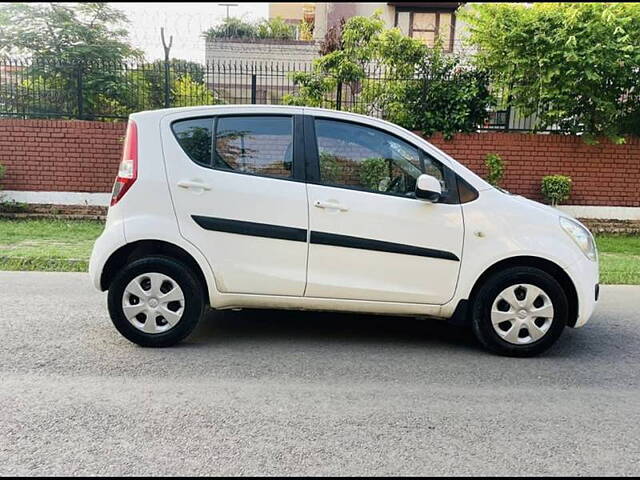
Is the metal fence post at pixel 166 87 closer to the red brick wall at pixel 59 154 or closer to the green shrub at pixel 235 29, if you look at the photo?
the red brick wall at pixel 59 154

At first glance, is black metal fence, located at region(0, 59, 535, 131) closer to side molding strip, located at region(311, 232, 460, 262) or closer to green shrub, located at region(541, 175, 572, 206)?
green shrub, located at region(541, 175, 572, 206)

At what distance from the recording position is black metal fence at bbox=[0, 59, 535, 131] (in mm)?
10203

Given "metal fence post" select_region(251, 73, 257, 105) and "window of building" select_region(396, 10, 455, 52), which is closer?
"metal fence post" select_region(251, 73, 257, 105)

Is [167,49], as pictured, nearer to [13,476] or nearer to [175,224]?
[175,224]

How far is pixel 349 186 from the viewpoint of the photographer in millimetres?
4336

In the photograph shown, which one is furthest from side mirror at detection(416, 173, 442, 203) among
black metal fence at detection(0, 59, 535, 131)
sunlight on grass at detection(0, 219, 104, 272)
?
black metal fence at detection(0, 59, 535, 131)

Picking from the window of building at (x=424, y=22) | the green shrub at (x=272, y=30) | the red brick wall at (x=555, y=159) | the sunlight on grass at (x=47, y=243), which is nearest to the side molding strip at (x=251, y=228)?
the sunlight on grass at (x=47, y=243)

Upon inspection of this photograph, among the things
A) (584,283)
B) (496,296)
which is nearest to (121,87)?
(496,296)

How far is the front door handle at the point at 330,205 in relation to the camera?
4262mm

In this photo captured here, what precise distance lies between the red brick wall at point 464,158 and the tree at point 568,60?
17.8 inches

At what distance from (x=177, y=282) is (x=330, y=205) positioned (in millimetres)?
1337

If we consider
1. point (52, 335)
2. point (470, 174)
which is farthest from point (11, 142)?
point (470, 174)

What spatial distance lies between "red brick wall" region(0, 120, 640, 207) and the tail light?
249 inches

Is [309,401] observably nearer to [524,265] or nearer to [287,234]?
[287,234]
